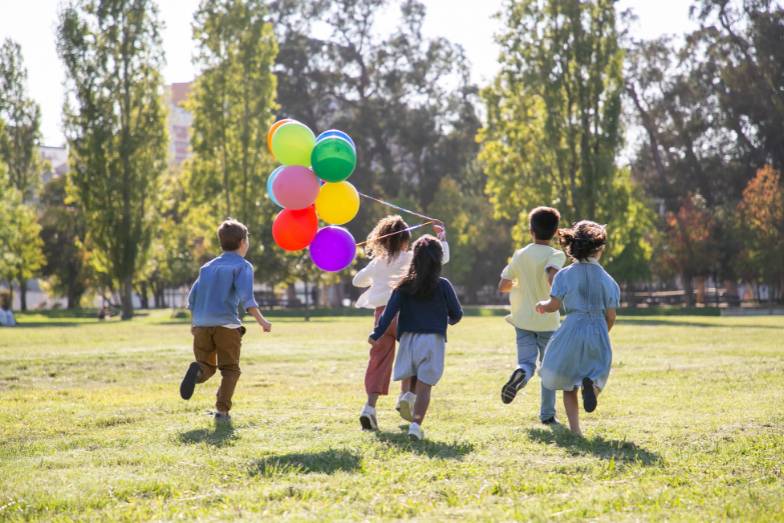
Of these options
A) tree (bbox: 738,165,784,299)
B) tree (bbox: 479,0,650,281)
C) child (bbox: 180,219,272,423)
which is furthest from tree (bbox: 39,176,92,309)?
child (bbox: 180,219,272,423)

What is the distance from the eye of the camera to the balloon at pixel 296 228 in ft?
28.5

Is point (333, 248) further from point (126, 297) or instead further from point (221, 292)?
point (126, 297)

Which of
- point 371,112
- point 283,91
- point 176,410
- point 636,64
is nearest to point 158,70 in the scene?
point 283,91

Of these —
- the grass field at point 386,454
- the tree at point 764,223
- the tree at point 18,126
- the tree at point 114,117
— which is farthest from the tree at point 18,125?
the grass field at point 386,454

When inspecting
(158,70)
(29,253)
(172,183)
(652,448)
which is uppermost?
(158,70)

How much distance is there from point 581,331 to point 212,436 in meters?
2.81

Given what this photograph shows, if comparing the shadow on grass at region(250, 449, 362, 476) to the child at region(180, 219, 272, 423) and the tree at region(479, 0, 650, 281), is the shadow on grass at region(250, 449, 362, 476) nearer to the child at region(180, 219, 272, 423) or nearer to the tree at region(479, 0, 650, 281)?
the child at region(180, 219, 272, 423)

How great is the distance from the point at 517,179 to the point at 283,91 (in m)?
16.3

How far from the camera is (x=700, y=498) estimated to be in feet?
15.2

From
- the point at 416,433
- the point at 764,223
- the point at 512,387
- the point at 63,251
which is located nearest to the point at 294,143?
the point at 512,387

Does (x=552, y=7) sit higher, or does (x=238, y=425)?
(x=552, y=7)

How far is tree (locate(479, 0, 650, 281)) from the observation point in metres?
38.4

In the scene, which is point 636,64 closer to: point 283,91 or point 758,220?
point 758,220

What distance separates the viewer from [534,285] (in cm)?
768
